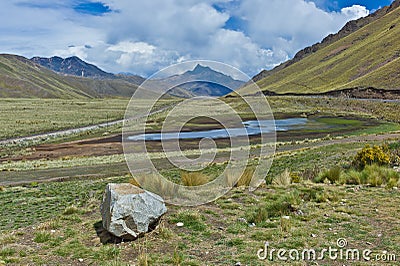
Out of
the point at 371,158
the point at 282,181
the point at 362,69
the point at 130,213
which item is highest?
the point at 362,69

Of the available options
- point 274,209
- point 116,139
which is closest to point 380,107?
point 116,139

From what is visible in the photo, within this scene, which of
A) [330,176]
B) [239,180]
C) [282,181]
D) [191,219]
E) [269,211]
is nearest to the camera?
[191,219]

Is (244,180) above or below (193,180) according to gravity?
below

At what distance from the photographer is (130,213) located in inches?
314

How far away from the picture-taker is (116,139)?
179 feet

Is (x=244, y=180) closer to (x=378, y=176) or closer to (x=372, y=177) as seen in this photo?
(x=372, y=177)

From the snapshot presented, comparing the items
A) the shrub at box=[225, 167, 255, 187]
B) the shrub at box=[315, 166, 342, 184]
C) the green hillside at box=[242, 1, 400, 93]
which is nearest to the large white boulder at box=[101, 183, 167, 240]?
the shrub at box=[225, 167, 255, 187]

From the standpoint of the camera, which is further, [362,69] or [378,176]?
[362,69]

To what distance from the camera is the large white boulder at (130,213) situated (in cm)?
794

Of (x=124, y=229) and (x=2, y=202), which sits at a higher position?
(x=124, y=229)

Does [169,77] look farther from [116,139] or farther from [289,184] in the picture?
[116,139]

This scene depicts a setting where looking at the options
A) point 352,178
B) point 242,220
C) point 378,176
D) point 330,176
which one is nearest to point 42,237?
point 242,220

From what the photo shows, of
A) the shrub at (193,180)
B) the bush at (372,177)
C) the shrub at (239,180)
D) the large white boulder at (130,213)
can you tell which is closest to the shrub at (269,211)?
the large white boulder at (130,213)

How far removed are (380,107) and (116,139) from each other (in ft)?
202
